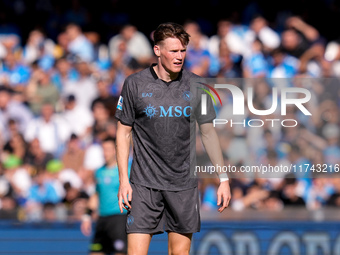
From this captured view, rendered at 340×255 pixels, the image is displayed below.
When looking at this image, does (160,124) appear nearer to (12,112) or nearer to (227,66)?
(227,66)

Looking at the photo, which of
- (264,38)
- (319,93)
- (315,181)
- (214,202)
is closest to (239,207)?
(214,202)

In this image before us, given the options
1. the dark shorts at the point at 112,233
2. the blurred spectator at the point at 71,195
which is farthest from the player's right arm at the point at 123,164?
the blurred spectator at the point at 71,195

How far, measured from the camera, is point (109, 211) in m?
8.48

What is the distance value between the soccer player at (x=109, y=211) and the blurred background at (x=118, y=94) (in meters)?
0.75

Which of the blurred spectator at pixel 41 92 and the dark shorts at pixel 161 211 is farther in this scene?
the blurred spectator at pixel 41 92

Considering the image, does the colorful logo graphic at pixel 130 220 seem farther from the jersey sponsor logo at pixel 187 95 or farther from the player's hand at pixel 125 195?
the jersey sponsor logo at pixel 187 95

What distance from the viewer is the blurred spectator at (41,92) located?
1196 centimetres

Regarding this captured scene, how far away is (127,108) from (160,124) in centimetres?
29

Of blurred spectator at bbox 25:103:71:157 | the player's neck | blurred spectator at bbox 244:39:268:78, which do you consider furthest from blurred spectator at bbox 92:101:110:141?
the player's neck

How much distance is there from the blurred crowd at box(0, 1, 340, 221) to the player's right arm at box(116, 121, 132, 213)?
3294mm

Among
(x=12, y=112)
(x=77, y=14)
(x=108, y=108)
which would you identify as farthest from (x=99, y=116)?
(x=77, y=14)

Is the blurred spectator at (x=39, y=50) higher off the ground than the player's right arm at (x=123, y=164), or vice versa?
the blurred spectator at (x=39, y=50)

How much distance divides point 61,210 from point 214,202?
206 centimetres

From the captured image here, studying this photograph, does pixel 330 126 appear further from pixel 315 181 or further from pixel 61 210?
pixel 61 210
